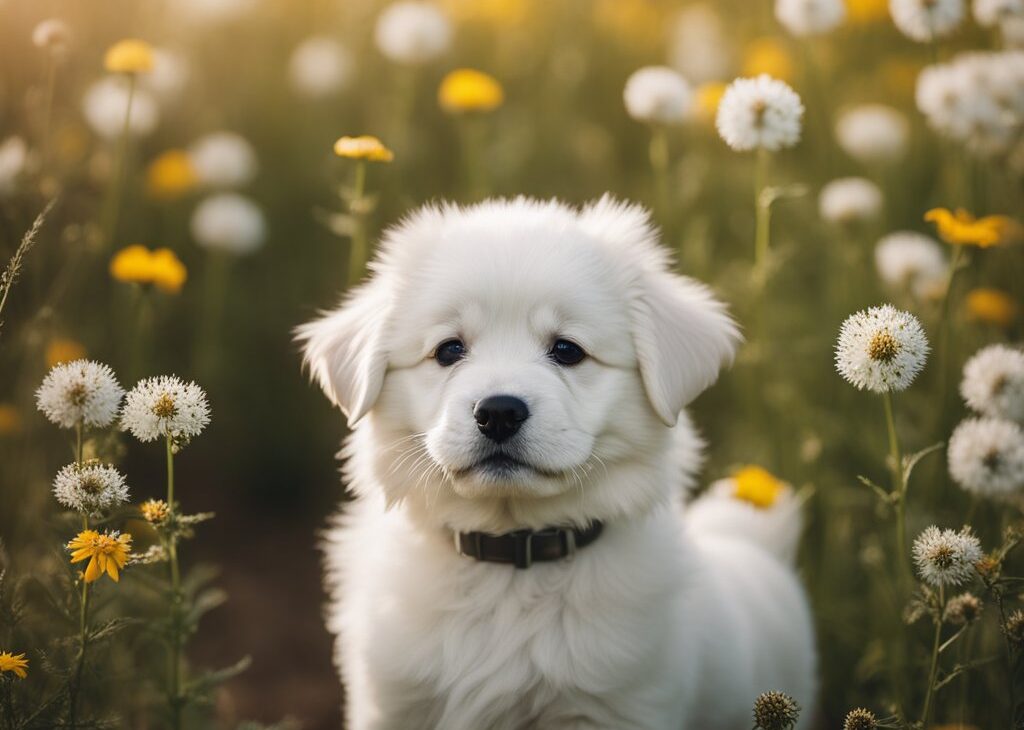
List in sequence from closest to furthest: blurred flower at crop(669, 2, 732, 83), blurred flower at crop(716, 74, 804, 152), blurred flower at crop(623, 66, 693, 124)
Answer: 1. blurred flower at crop(716, 74, 804, 152)
2. blurred flower at crop(623, 66, 693, 124)
3. blurred flower at crop(669, 2, 732, 83)

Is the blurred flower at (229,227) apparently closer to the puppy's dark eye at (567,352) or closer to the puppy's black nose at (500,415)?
the puppy's dark eye at (567,352)

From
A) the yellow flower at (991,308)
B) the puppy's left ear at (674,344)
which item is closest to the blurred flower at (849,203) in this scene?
the yellow flower at (991,308)

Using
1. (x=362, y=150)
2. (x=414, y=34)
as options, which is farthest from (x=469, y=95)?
(x=362, y=150)

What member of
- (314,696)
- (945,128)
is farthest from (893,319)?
(314,696)

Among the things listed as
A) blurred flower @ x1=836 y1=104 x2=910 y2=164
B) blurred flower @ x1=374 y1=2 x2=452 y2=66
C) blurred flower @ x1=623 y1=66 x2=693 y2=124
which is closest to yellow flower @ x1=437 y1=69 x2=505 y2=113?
blurred flower @ x1=374 y1=2 x2=452 y2=66

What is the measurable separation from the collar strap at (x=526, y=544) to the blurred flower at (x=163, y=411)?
78 cm

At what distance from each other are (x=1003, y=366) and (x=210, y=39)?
471 centimetres

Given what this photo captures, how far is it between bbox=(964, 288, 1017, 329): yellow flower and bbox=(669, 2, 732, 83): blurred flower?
7.39 feet

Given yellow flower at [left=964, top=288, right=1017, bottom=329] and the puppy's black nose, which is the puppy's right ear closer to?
the puppy's black nose

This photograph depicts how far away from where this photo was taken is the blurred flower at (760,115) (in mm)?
2594

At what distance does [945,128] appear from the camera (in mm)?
3469

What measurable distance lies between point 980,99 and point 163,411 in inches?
112

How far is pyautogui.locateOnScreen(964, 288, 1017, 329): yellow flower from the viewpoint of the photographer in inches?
132

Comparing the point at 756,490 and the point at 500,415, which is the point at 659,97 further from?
the point at 500,415
